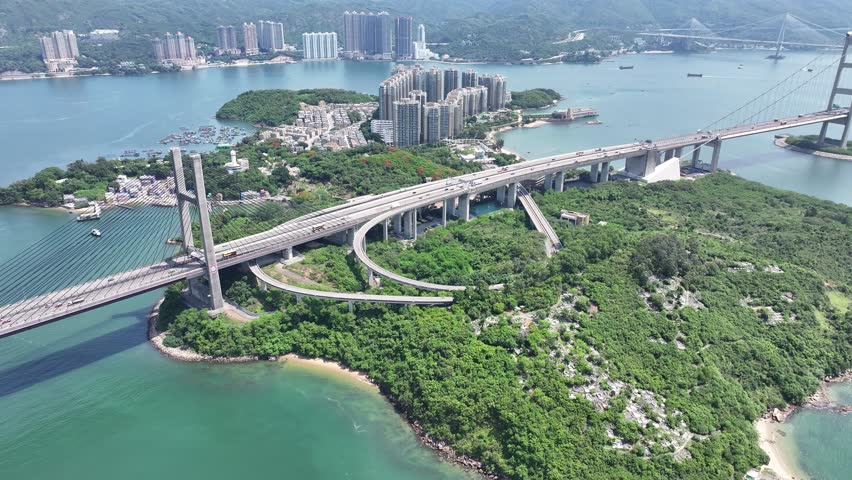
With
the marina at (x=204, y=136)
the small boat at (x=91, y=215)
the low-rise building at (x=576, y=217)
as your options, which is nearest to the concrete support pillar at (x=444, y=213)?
the low-rise building at (x=576, y=217)

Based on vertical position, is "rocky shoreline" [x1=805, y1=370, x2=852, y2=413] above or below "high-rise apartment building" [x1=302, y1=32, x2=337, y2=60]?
below

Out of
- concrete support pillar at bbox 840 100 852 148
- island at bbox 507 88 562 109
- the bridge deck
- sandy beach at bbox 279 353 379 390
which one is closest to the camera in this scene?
sandy beach at bbox 279 353 379 390

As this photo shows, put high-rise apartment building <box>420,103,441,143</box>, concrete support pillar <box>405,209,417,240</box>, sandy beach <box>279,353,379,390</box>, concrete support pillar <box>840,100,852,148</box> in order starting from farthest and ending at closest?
concrete support pillar <box>840,100,852,148</box>
high-rise apartment building <box>420,103,441,143</box>
concrete support pillar <box>405,209,417,240</box>
sandy beach <box>279,353,379,390</box>

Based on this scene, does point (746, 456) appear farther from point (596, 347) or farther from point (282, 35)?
point (282, 35)

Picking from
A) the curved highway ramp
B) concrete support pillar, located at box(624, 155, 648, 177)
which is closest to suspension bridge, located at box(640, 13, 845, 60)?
concrete support pillar, located at box(624, 155, 648, 177)

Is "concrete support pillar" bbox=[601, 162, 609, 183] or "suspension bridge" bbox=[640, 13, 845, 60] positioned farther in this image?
"suspension bridge" bbox=[640, 13, 845, 60]

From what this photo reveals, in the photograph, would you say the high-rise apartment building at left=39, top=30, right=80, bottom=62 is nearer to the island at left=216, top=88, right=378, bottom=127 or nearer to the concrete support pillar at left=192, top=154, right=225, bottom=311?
the island at left=216, top=88, right=378, bottom=127

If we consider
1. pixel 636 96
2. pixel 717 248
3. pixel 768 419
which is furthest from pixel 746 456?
pixel 636 96
